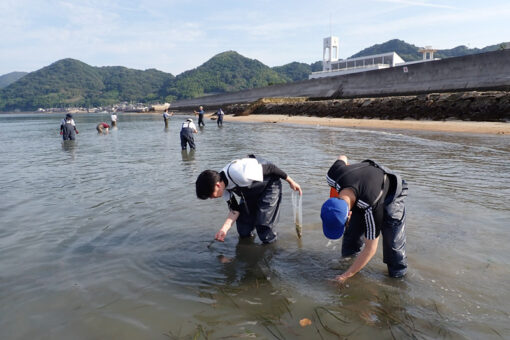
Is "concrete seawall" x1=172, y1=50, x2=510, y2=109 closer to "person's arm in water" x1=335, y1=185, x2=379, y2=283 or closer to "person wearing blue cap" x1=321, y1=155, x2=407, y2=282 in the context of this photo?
"person wearing blue cap" x1=321, y1=155, x2=407, y2=282

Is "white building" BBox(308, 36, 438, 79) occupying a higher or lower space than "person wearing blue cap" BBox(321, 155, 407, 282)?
higher

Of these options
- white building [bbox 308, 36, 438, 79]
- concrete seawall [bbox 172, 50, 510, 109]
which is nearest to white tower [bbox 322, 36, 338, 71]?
white building [bbox 308, 36, 438, 79]

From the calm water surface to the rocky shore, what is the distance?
13.1 meters

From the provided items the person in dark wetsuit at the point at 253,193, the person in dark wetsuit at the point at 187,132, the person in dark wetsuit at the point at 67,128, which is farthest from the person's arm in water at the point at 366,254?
the person in dark wetsuit at the point at 67,128

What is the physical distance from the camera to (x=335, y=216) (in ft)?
8.48

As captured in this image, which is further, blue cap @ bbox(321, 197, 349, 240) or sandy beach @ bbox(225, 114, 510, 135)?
sandy beach @ bbox(225, 114, 510, 135)

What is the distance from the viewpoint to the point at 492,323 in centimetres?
267

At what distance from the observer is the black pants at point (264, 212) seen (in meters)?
4.28

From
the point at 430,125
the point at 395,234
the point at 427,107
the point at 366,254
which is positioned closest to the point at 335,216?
the point at 366,254

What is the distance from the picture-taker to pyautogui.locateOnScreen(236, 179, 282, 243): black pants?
4.28 meters

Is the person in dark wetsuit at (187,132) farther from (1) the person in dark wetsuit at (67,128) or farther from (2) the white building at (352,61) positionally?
(2) the white building at (352,61)

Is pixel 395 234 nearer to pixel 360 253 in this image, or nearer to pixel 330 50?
pixel 360 253

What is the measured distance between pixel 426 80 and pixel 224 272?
27899 millimetres

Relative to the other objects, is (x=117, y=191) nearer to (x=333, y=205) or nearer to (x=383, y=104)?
(x=333, y=205)
